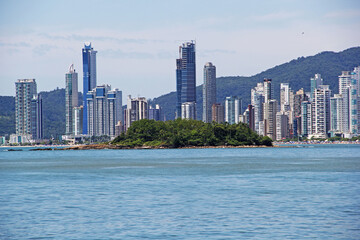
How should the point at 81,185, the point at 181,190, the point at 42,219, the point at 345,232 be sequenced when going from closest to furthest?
the point at 345,232, the point at 42,219, the point at 181,190, the point at 81,185

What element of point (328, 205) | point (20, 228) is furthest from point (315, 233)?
point (20, 228)

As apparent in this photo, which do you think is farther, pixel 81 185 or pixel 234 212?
pixel 81 185

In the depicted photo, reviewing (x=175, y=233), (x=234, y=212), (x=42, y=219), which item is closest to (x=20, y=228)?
(x=42, y=219)

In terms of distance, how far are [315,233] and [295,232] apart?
1059mm

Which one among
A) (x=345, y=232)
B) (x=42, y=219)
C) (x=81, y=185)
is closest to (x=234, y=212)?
(x=345, y=232)

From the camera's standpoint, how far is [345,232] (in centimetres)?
3050

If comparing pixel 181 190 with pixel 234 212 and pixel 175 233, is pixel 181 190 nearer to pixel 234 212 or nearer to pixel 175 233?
pixel 234 212

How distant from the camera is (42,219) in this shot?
36344mm

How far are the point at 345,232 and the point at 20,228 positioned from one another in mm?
18393

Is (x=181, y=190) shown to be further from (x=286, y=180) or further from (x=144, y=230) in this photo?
(x=144, y=230)

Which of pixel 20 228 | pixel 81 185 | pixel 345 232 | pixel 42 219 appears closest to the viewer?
pixel 345 232

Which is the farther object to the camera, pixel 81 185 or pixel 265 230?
pixel 81 185

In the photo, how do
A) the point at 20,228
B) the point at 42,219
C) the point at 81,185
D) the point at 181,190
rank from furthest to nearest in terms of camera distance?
the point at 81,185, the point at 181,190, the point at 42,219, the point at 20,228

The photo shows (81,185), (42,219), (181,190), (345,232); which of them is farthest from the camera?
(81,185)
